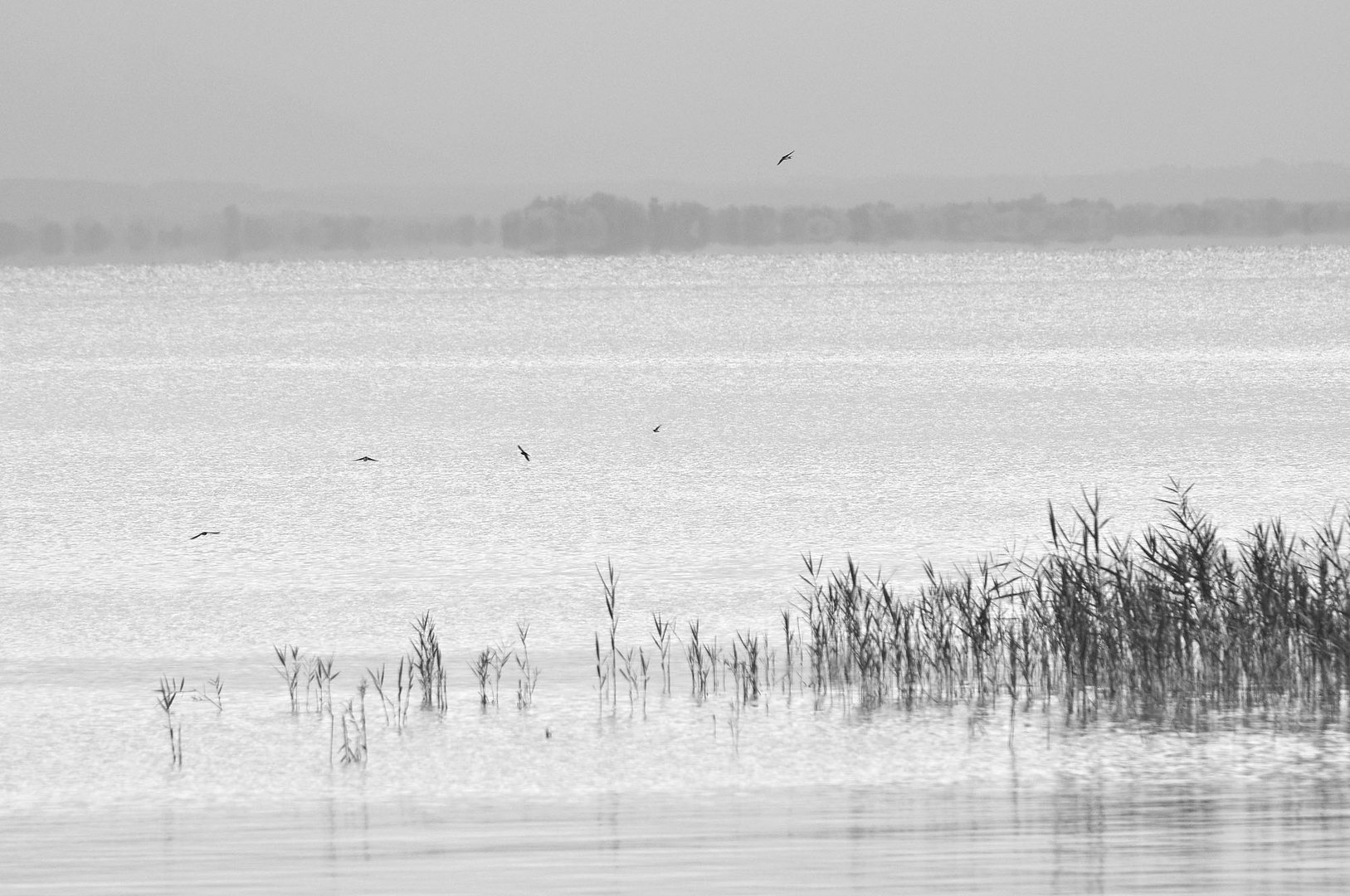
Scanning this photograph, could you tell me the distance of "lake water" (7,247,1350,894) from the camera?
6539mm

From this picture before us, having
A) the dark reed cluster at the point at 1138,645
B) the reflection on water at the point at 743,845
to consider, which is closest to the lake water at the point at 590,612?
the reflection on water at the point at 743,845

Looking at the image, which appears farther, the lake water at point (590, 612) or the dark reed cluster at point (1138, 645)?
the dark reed cluster at point (1138, 645)

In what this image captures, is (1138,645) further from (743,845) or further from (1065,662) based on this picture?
(743,845)

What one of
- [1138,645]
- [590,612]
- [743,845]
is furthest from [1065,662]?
[590,612]

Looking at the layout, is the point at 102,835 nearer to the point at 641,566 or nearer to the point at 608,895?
the point at 608,895

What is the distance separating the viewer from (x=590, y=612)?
41.2ft

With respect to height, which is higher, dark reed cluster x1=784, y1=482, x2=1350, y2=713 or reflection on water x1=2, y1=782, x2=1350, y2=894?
dark reed cluster x1=784, y1=482, x2=1350, y2=713

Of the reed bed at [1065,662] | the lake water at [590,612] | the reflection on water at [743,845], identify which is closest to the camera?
the reflection on water at [743,845]

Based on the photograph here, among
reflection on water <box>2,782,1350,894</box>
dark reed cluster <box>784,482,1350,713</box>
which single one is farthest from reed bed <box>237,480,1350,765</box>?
reflection on water <box>2,782,1350,894</box>

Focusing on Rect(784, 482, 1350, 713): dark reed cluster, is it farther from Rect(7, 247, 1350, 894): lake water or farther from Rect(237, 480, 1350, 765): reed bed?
Rect(7, 247, 1350, 894): lake water

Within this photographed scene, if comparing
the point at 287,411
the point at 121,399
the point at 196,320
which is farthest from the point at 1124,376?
the point at 196,320

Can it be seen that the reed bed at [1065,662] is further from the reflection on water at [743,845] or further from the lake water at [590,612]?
the reflection on water at [743,845]

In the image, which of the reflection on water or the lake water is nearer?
the reflection on water

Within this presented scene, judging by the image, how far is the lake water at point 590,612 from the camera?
257 inches
